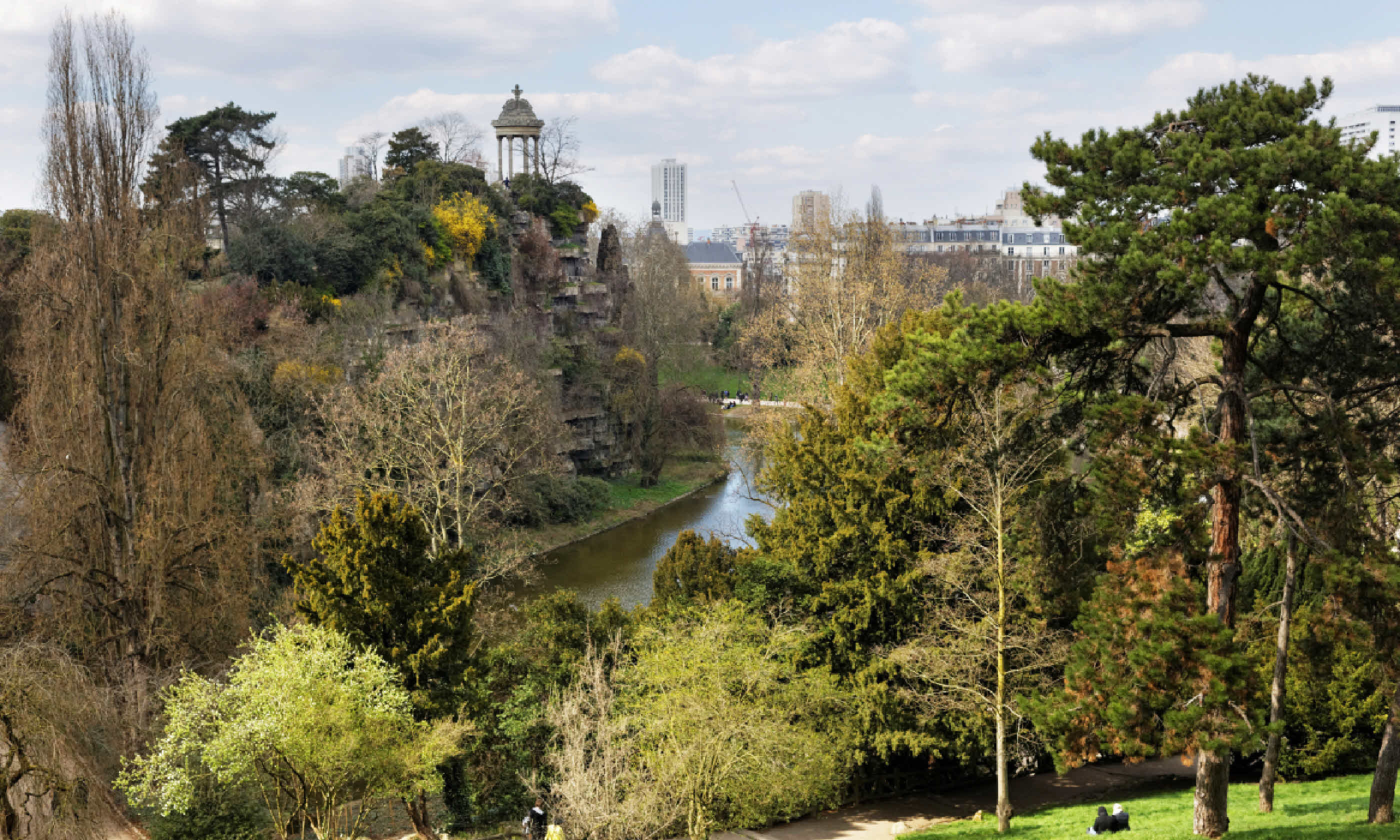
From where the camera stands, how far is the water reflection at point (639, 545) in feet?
102

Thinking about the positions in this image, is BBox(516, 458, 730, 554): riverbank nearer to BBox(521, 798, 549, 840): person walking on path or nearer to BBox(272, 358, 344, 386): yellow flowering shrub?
BBox(272, 358, 344, 386): yellow flowering shrub

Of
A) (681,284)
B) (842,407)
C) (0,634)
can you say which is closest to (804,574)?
(842,407)

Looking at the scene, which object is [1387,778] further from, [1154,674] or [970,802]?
[970,802]

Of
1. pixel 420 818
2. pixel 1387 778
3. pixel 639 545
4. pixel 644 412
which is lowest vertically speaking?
pixel 639 545

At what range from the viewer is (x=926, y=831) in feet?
54.4

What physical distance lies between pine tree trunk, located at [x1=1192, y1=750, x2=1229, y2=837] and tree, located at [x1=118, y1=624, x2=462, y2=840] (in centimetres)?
870

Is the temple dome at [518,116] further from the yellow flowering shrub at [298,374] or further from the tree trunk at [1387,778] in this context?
the tree trunk at [1387,778]

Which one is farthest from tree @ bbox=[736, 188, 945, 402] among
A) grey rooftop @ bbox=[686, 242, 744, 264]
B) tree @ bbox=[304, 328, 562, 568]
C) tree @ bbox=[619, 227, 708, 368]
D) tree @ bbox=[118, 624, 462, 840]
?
grey rooftop @ bbox=[686, 242, 744, 264]

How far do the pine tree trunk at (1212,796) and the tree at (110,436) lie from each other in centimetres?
1443

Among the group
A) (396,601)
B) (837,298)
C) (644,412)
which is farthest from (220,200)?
(396,601)

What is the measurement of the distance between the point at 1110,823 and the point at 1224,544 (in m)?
4.73

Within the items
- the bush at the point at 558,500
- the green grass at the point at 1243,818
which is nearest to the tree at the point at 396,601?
the green grass at the point at 1243,818

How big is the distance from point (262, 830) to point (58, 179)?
34.4ft

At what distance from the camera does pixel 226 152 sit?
132ft
